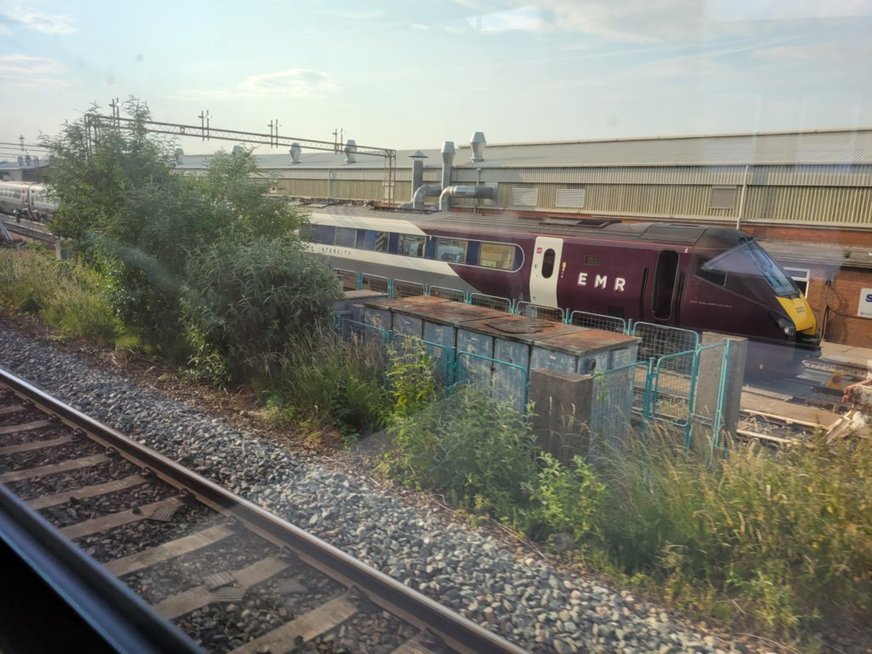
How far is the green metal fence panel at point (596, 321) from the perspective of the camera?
33.0 feet

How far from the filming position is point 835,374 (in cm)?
1008

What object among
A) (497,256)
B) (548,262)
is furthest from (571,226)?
(497,256)

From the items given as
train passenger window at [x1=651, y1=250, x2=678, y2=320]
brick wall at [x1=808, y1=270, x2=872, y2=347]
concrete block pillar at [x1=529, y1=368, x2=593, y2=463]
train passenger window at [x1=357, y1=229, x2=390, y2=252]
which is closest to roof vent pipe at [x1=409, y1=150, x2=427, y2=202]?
train passenger window at [x1=357, y1=229, x2=390, y2=252]

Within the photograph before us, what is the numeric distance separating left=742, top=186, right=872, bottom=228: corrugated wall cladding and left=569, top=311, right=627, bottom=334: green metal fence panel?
6.73 m

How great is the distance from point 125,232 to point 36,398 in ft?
10.2

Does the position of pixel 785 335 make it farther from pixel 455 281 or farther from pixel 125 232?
pixel 125 232

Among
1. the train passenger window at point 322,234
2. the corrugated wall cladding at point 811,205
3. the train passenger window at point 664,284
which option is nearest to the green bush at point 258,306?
the train passenger window at point 664,284

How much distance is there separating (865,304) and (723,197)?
3765 mm

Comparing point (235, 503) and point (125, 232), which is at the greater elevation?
A: point (125, 232)

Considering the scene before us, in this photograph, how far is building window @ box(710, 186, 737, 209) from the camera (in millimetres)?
15016

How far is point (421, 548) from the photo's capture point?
3.91 m

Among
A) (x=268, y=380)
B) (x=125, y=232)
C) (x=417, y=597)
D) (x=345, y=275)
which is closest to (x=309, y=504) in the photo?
(x=417, y=597)

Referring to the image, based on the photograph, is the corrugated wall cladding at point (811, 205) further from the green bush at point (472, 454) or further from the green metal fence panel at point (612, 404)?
the green bush at point (472, 454)

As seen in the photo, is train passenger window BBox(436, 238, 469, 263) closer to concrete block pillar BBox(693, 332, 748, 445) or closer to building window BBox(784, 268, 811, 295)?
concrete block pillar BBox(693, 332, 748, 445)
